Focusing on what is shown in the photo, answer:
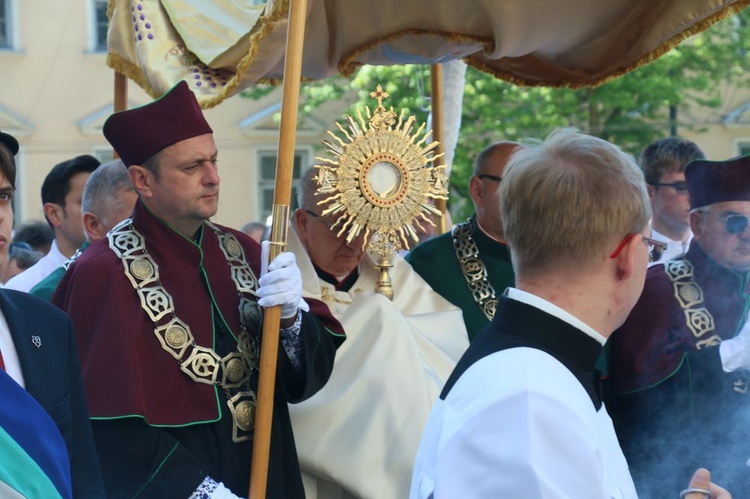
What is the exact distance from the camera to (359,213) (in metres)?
4.24

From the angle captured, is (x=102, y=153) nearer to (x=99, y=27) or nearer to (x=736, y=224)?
(x=99, y=27)

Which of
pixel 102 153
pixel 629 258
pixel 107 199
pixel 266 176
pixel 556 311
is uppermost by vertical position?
pixel 629 258

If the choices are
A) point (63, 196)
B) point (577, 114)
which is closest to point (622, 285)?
point (63, 196)

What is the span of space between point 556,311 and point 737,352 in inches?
65.3

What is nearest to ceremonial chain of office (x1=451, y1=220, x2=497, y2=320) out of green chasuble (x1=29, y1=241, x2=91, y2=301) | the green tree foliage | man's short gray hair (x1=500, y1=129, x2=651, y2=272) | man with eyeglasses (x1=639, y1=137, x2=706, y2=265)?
man with eyeglasses (x1=639, y1=137, x2=706, y2=265)

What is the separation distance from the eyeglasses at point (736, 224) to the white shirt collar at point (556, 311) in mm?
1868

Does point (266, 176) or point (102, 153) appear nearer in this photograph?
point (102, 153)

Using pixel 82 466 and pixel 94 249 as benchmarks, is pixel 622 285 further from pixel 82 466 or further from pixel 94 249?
pixel 94 249

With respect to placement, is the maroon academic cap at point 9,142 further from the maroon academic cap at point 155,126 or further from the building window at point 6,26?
the building window at point 6,26

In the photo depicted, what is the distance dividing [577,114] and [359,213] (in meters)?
14.7

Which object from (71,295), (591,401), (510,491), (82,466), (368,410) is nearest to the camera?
(510,491)

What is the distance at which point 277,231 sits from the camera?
353cm


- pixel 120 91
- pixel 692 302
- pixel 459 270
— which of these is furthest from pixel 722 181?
pixel 120 91

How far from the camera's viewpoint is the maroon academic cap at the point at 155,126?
3.72m
